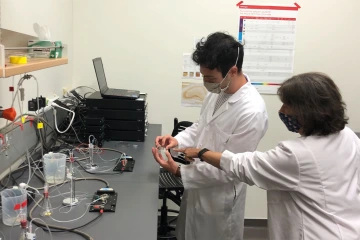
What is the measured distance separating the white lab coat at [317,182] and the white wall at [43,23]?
1342 mm

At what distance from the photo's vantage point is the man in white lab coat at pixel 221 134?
166cm

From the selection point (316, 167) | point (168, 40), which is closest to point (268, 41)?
point (168, 40)

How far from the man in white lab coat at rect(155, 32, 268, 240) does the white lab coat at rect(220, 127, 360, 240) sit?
35cm

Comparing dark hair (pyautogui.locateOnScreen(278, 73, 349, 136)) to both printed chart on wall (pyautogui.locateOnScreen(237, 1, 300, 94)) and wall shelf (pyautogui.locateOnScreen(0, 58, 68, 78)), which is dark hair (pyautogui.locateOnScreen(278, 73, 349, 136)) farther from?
printed chart on wall (pyautogui.locateOnScreen(237, 1, 300, 94))

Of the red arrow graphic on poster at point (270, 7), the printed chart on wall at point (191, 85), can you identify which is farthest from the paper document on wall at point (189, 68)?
the red arrow graphic on poster at point (270, 7)


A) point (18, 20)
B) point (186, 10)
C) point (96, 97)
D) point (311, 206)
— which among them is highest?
point (186, 10)

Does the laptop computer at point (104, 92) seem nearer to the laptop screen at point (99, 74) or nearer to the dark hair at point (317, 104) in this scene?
the laptop screen at point (99, 74)

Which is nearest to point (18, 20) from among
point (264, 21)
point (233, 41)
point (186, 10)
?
point (233, 41)

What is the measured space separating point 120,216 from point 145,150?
943mm

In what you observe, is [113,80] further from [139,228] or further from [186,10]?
[139,228]

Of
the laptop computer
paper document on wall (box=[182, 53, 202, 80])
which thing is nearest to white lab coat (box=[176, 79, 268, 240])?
the laptop computer

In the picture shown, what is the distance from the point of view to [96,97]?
248cm

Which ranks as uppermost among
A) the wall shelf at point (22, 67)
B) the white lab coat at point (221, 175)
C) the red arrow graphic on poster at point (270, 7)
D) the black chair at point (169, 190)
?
the red arrow graphic on poster at point (270, 7)

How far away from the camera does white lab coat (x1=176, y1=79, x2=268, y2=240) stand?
167cm
